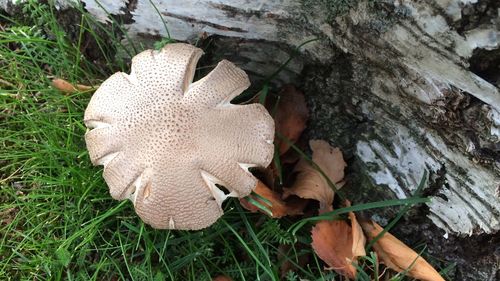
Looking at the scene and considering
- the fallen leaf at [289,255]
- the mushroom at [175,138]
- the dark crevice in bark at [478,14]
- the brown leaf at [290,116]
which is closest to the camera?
the dark crevice in bark at [478,14]

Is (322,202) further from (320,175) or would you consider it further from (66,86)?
(66,86)

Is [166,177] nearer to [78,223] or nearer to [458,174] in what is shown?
[78,223]

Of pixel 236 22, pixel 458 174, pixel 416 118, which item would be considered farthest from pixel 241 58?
pixel 458 174

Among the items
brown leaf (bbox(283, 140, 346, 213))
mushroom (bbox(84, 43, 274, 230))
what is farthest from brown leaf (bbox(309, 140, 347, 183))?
mushroom (bbox(84, 43, 274, 230))

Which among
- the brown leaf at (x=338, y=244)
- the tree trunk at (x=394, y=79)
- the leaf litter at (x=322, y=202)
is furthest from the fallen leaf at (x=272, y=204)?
the tree trunk at (x=394, y=79)

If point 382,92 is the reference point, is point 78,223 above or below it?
below

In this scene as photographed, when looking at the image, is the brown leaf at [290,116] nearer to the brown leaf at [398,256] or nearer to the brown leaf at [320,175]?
the brown leaf at [320,175]

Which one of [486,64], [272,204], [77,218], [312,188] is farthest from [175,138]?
[486,64]
